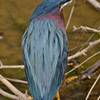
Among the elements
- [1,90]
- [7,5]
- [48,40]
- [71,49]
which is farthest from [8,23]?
[48,40]

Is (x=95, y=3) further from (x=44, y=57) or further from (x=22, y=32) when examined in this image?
(x=44, y=57)

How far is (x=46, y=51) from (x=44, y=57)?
4 centimetres

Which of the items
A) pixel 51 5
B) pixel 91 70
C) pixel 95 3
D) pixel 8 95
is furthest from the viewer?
pixel 95 3

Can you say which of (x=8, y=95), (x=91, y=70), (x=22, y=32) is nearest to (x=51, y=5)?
(x=8, y=95)

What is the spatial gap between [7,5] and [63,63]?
6.46 ft

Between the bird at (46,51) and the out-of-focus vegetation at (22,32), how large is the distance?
31.1 inches

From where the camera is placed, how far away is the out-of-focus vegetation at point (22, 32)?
12.7ft

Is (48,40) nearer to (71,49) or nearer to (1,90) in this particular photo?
(1,90)

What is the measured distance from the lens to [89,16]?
476cm

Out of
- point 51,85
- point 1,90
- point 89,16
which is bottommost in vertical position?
point 89,16

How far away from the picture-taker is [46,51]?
2.97 meters

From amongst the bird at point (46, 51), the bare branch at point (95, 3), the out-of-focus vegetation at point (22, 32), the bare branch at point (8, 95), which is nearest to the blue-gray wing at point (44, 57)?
the bird at point (46, 51)

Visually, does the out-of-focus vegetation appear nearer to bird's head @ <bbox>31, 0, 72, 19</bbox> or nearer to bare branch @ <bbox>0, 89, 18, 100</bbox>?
bare branch @ <bbox>0, 89, 18, 100</bbox>

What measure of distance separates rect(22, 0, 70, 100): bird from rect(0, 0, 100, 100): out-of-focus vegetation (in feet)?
2.59
